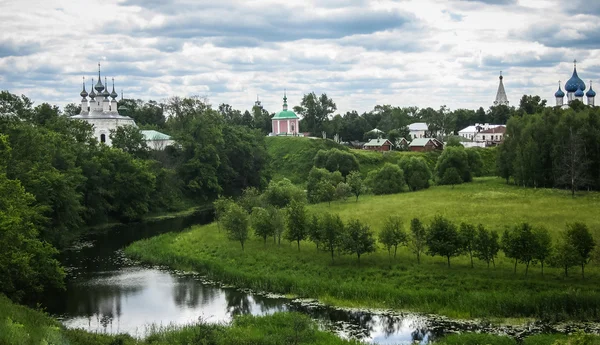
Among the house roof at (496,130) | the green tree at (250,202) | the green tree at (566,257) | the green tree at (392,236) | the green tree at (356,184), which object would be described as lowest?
the green tree at (566,257)

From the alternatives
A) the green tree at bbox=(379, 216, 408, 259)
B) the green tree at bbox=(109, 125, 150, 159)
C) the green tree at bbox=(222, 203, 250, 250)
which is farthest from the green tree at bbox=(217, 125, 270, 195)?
the green tree at bbox=(379, 216, 408, 259)

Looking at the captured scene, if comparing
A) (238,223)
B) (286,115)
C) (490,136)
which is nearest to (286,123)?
(286,115)

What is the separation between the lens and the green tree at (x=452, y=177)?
70.8 metres

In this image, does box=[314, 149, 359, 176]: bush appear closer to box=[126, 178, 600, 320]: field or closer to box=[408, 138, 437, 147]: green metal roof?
box=[408, 138, 437, 147]: green metal roof

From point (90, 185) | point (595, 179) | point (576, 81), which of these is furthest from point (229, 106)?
point (595, 179)

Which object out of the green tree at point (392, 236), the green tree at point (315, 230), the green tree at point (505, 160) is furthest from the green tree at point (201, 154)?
the green tree at point (392, 236)

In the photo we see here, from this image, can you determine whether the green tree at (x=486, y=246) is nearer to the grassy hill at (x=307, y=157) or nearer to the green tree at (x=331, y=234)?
the green tree at (x=331, y=234)

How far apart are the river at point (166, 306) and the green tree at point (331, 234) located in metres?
5.40

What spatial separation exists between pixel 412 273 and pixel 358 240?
3590mm

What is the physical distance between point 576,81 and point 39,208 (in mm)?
93203

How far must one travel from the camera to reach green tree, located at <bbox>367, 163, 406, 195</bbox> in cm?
6656

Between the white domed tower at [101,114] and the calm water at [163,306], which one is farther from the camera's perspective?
the white domed tower at [101,114]

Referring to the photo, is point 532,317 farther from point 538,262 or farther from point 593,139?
point 593,139

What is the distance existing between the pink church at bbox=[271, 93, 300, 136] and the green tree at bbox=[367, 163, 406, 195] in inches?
1923
